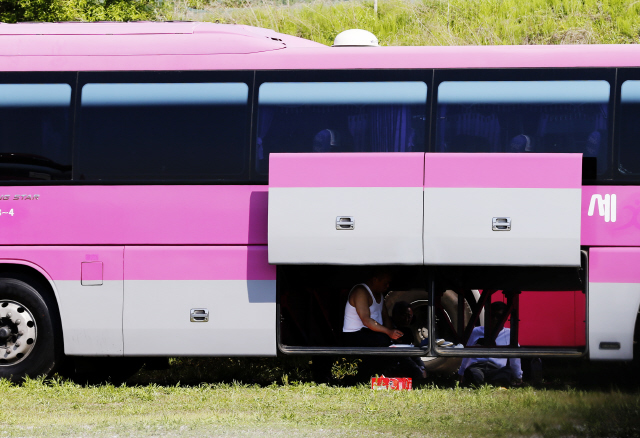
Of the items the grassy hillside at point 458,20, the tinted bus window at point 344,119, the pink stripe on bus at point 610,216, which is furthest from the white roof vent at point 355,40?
the grassy hillside at point 458,20

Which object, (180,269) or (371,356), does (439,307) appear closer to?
(371,356)

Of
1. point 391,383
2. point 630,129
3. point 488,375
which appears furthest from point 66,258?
point 630,129

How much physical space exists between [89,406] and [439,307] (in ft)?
11.4

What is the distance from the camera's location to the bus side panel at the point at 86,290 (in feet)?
30.6

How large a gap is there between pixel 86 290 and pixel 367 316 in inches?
108

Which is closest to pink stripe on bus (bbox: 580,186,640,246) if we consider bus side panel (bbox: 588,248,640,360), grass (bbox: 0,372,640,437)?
bus side panel (bbox: 588,248,640,360)

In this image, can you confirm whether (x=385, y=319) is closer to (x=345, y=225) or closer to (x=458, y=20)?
(x=345, y=225)

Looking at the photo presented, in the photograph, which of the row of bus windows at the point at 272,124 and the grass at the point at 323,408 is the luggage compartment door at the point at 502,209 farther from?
the grass at the point at 323,408

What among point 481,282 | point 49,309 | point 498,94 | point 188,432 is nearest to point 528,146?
point 498,94

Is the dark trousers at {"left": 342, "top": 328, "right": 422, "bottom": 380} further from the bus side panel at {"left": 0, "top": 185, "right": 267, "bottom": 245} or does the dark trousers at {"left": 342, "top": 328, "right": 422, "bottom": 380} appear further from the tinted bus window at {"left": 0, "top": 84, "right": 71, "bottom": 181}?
the tinted bus window at {"left": 0, "top": 84, "right": 71, "bottom": 181}

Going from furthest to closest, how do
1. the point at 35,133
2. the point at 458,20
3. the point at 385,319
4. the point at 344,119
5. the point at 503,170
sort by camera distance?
the point at 458,20 → the point at 385,319 → the point at 35,133 → the point at 344,119 → the point at 503,170

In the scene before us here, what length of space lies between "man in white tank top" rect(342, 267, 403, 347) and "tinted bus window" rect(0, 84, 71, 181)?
121 inches

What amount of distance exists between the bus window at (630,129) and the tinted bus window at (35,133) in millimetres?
5188

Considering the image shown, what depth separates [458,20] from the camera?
2367 centimetres
